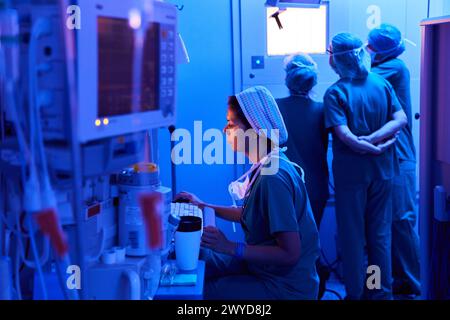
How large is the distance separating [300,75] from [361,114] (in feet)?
1.00

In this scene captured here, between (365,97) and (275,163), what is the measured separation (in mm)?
920

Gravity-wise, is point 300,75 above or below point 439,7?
below

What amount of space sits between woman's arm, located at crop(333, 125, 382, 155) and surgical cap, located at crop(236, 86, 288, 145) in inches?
32.0

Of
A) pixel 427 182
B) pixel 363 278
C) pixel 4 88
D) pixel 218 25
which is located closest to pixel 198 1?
pixel 218 25

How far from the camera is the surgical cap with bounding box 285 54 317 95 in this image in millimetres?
2574

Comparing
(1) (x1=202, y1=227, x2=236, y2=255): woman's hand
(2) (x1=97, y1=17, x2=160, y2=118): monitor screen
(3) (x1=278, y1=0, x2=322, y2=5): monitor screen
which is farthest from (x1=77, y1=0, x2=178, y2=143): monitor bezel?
(3) (x1=278, y1=0, x2=322, y2=5): monitor screen

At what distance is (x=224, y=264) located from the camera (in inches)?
67.9

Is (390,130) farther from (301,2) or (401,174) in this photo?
(301,2)

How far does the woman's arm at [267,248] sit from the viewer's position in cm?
159

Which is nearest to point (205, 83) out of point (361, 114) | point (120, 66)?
point (361, 114)

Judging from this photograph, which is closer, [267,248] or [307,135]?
[267,248]

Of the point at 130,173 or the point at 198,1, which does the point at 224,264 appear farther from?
the point at 198,1

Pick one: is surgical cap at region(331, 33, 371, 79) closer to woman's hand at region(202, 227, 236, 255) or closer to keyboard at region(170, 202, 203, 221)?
keyboard at region(170, 202, 203, 221)

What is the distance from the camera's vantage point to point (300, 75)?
8.43 ft
